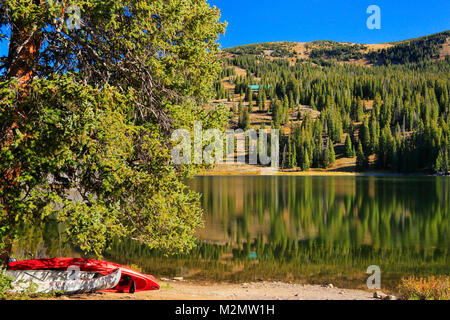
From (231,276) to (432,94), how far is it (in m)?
202

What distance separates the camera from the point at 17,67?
9.21 metres

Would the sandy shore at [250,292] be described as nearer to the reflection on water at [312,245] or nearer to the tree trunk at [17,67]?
the reflection on water at [312,245]

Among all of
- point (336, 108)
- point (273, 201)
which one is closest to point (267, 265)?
point (273, 201)

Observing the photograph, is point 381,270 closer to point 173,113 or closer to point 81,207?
point 173,113

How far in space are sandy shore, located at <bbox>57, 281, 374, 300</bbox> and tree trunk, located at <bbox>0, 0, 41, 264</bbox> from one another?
5222 mm

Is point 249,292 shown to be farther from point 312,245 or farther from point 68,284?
point 312,245

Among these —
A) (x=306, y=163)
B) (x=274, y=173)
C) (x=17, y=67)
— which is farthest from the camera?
(x=306, y=163)

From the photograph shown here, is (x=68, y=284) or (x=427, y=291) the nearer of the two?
(x=68, y=284)

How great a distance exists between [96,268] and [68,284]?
1.20 meters

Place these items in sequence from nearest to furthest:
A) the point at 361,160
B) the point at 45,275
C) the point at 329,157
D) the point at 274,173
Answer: the point at 45,275, the point at 361,160, the point at 274,173, the point at 329,157

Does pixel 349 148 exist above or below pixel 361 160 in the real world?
above

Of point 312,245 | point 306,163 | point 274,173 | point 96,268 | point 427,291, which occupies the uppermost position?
point 306,163

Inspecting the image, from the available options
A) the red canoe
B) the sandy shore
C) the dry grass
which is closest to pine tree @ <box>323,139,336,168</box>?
the sandy shore

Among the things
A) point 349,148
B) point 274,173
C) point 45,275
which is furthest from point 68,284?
point 349,148
